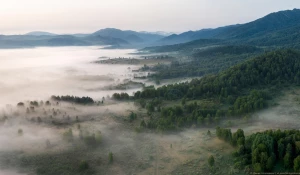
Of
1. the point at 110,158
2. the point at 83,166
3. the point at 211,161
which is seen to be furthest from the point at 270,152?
the point at 83,166

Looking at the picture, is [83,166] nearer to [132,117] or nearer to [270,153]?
[132,117]

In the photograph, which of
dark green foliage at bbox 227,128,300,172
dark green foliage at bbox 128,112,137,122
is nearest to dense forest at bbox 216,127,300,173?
dark green foliage at bbox 227,128,300,172

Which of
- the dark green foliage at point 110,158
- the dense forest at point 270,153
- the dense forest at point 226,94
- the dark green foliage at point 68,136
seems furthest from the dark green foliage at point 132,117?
the dense forest at point 270,153

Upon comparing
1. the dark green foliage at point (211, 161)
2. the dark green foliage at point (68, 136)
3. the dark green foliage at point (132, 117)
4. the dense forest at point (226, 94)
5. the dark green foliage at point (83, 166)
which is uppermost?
the dense forest at point (226, 94)

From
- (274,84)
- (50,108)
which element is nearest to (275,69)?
(274,84)

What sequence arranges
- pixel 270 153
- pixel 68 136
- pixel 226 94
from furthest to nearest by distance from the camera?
pixel 226 94 < pixel 68 136 < pixel 270 153

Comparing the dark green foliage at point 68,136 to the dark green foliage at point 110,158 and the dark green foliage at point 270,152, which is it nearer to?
the dark green foliage at point 110,158

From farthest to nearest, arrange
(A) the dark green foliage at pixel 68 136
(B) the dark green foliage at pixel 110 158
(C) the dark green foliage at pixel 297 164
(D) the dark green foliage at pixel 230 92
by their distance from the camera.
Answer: (D) the dark green foliage at pixel 230 92 → (A) the dark green foliage at pixel 68 136 → (B) the dark green foliage at pixel 110 158 → (C) the dark green foliage at pixel 297 164

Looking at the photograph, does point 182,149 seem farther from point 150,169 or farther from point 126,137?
point 126,137
